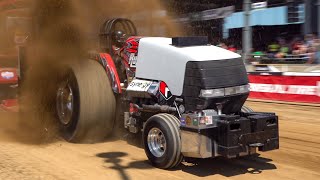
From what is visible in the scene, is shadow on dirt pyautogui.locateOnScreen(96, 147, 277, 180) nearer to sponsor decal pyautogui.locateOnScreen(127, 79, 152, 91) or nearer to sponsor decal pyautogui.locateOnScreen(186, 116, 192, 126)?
sponsor decal pyautogui.locateOnScreen(186, 116, 192, 126)

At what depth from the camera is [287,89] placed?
41.1ft

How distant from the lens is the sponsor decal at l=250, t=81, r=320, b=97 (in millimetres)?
11617

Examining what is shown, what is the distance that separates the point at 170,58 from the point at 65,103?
2.37 m

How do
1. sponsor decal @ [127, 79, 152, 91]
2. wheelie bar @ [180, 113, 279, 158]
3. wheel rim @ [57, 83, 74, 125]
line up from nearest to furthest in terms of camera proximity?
wheelie bar @ [180, 113, 279, 158]
sponsor decal @ [127, 79, 152, 91]
wheel rim @ [57, 83, 74, 125]

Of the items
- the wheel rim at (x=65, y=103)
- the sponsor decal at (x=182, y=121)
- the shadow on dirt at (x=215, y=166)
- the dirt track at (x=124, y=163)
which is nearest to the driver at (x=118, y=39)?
the wheel rim at (x=65, y=103)

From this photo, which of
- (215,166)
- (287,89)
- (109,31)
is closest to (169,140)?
(215,166)

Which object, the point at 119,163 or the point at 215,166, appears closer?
the point at 215,166

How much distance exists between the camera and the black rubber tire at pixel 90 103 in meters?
6.61

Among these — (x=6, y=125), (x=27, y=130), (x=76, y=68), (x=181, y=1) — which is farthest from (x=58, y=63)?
(x=181, y=1)

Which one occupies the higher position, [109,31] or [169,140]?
[109,31]

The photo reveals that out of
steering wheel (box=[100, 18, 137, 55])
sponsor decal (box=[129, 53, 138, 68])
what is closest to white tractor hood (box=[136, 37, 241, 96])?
sponsor decal (box=[129, 53, 138, 68])

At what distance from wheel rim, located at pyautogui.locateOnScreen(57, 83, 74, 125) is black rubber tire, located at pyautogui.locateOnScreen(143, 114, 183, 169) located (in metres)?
2.00

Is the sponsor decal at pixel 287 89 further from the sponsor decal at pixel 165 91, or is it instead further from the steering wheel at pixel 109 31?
A: the sponsor decal at pixel 165 91

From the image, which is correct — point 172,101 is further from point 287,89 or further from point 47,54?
point 287,89
